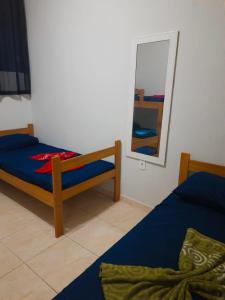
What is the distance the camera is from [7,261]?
1597 mm

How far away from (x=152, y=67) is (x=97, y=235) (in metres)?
1.61

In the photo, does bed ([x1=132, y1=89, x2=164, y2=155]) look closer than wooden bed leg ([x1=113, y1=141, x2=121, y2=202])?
Yes

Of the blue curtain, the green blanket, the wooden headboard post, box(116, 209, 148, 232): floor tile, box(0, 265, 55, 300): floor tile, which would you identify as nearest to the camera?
the green blanket

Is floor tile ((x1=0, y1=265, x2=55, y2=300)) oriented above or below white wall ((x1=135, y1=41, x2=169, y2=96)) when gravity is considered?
below

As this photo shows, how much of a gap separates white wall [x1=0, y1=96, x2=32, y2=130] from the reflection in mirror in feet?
6.23

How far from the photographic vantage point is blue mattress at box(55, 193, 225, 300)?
2.95ft

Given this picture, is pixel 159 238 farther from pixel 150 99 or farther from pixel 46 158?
pixel 46 158

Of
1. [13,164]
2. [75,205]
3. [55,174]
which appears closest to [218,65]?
[55,174]

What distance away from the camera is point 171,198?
164 centimetres

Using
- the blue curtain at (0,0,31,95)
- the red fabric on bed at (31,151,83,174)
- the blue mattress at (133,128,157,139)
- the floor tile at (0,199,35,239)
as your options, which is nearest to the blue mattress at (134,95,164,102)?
the blue mattress at (133,128,157,139)

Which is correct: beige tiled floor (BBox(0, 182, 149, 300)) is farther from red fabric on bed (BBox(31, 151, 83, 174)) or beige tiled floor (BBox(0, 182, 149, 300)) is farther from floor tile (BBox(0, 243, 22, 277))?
red fabric on bed (BBox(31, 151, 83, 174))

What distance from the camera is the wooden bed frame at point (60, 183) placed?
5.83 feet

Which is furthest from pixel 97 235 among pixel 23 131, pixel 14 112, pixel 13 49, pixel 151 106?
pixel 13 49

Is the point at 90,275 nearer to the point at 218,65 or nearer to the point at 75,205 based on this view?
the point at 75,205
